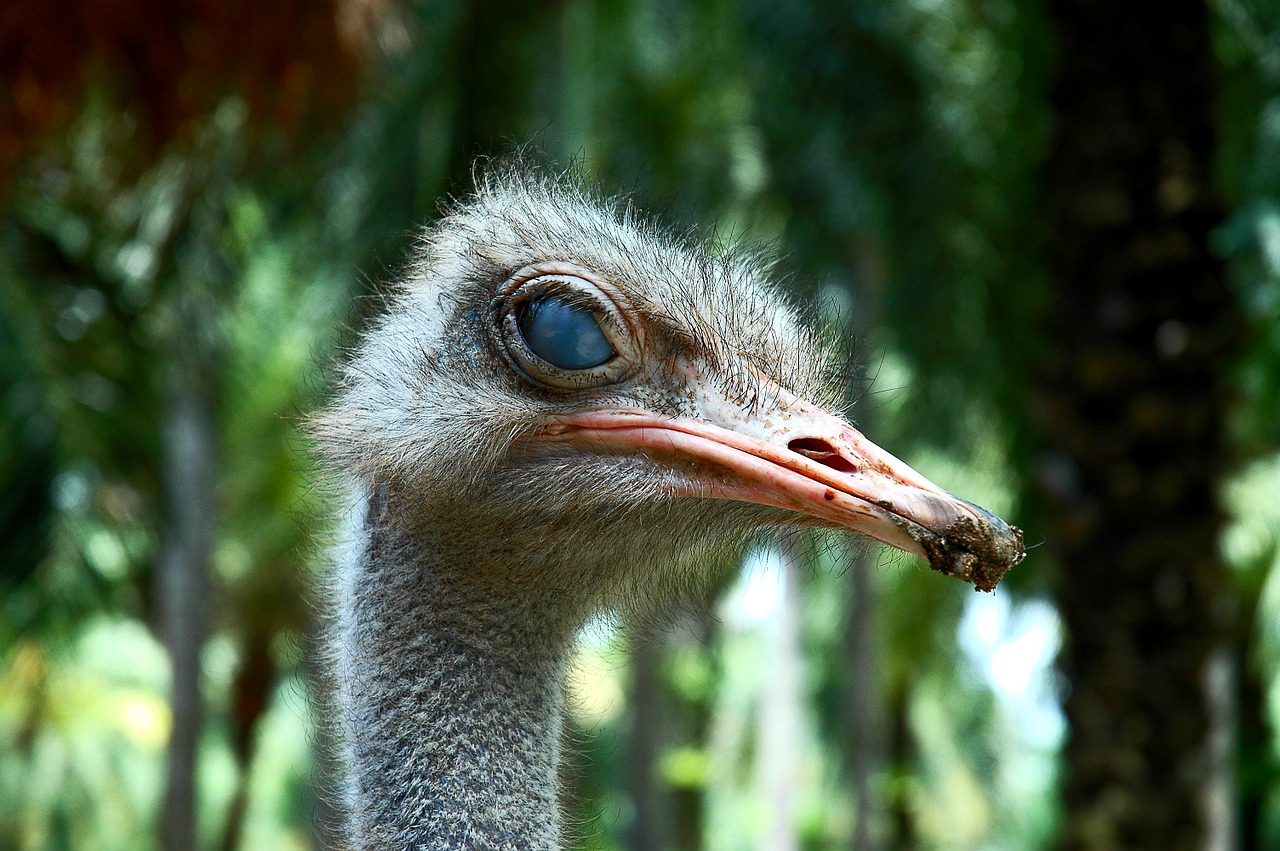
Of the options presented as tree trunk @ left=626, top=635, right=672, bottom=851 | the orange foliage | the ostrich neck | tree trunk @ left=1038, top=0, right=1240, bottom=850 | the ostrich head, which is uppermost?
tree trunk @ left=626, top=635, right=672, bottom=851

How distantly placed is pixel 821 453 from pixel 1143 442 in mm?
4290

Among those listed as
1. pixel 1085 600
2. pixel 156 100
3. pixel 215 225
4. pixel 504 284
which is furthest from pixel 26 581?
pixel 504 284

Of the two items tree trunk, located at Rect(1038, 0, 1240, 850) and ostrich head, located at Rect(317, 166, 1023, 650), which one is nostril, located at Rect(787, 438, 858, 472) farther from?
tree trunk, located at Rect(1038, 0, 1240, 850)

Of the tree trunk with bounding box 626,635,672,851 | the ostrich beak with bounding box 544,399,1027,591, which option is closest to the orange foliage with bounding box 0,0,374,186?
the ostrich beak with bounding box 544,399,1027,591

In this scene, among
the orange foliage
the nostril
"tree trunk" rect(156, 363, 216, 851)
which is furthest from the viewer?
"tree trunk" rect(156, 363, 216, 851)

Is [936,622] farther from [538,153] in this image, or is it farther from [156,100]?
[538,153]

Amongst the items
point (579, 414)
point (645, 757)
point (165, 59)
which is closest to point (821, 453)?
point (579, 414)

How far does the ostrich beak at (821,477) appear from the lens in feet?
6.35

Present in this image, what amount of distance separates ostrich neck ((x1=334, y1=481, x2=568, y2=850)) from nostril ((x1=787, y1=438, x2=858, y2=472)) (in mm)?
531

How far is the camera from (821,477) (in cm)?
207

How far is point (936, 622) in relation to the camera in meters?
17.1

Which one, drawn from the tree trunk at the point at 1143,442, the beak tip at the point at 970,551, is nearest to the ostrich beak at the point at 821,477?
the beak tip at the point at 970,551

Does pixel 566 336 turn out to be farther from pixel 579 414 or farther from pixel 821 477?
pixel 821 477

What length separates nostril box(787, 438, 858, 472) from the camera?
6.84 feet
